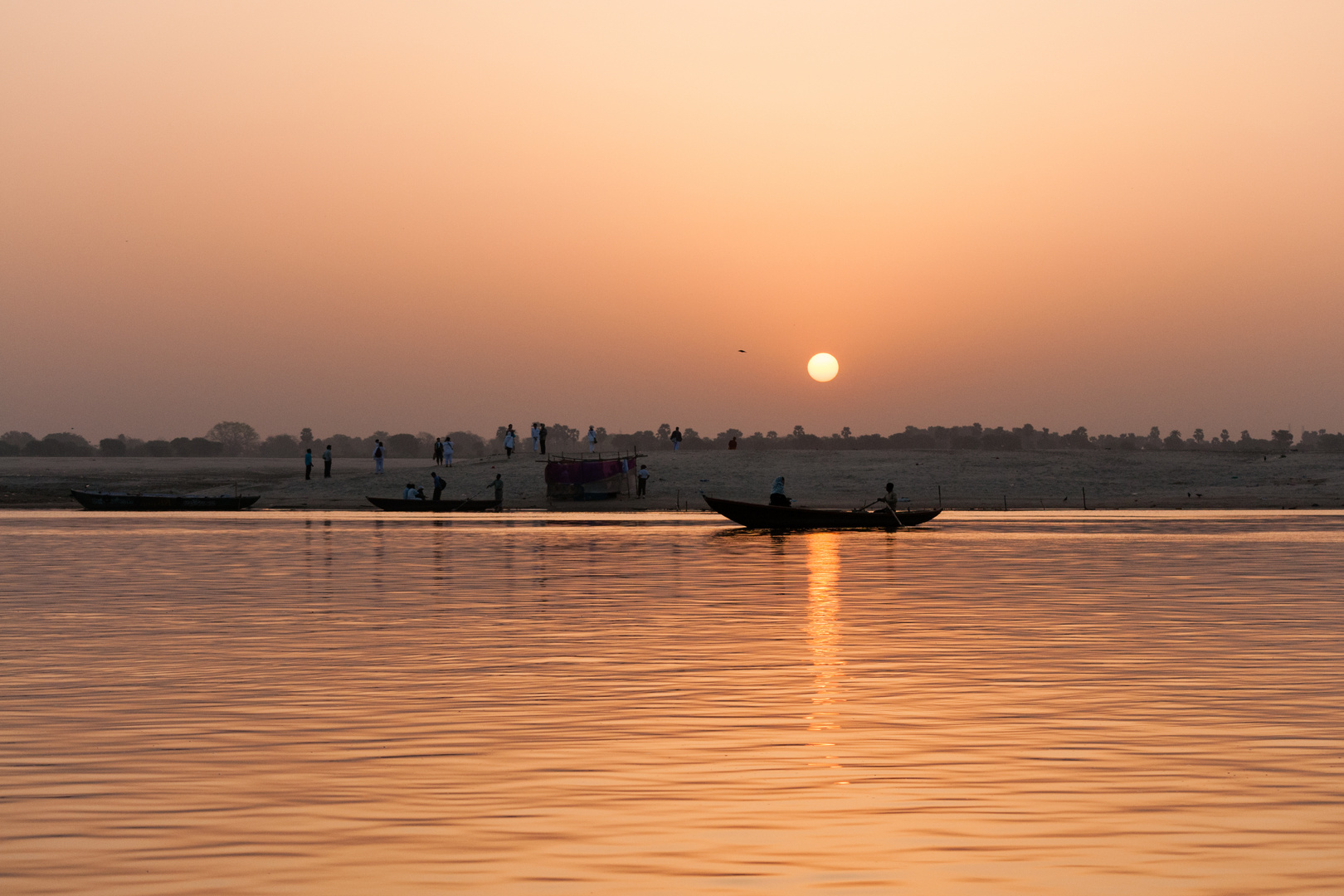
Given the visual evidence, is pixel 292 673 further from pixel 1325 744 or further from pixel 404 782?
pixel 1325 744

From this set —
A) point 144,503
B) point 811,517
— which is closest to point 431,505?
point 144,503

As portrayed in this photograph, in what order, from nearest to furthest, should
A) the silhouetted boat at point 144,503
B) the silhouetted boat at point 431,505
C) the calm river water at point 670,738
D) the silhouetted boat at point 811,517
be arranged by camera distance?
the calm river water at point 670,738
the silhouetted boat at point 811,517
the silhouetted boat at point 431,505
the silhouetted boat at point 144,503

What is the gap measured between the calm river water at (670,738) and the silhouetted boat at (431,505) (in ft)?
147

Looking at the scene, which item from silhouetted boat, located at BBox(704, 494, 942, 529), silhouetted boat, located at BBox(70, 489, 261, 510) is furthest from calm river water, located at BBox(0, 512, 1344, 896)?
silhouetted boat, located at BBox(70, 489, 261, 510)

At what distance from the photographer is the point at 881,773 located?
513 inches

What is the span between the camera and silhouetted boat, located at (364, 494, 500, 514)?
79.1 meters

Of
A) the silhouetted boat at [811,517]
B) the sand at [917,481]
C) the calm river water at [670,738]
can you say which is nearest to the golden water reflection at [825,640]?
the calm river water at [670,738]

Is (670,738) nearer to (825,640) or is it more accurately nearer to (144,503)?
(825,640)

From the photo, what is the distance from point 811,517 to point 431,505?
90.1 ft

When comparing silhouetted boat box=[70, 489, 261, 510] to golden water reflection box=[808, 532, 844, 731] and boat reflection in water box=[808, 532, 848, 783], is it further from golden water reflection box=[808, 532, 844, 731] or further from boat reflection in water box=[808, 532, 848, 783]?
boat reflection in water box=[808, 532, 848, 783]

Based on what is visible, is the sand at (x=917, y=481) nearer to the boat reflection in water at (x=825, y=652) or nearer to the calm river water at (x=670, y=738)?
the boat reflection in water at (x=825, y=652)

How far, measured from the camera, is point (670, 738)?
48.9 feet

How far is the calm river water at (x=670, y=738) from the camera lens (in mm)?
10031

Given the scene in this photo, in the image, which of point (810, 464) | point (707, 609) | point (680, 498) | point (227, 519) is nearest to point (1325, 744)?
point (707, 609)
